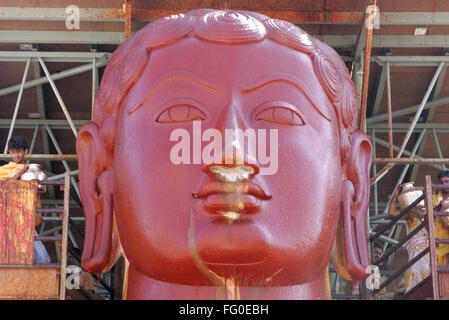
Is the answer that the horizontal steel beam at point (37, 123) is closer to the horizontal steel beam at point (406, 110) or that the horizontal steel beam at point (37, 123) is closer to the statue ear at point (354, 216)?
the horizontal steel beam at point (406, 110)

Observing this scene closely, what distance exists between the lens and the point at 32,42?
8.61 m

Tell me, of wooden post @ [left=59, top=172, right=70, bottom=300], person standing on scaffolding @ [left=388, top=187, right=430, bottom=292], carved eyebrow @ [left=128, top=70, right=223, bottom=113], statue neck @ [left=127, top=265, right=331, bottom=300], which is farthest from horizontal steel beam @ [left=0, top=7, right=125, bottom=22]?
statue neck @ [left=127, top=265, right=331, bottom=300]

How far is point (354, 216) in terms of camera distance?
15.0ft

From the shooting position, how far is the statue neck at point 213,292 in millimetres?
3910

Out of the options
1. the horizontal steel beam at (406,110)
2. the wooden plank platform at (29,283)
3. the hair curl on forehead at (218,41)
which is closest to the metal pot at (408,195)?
the hair curl on forehead at (218,41)

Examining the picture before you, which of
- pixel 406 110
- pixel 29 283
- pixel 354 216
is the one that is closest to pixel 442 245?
pixel 354 216

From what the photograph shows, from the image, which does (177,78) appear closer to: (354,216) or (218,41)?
(218,41)

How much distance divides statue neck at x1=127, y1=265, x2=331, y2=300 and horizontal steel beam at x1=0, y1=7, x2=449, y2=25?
3967 mm

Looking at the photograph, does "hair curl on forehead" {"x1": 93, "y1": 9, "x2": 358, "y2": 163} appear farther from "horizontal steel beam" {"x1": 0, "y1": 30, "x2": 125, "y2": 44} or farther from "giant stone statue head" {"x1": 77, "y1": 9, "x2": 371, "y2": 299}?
"horizontal steel beam" {"x1": 0, "y1": 30, "x2": 125, "y2": 44}

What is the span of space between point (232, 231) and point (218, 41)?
1312 mm

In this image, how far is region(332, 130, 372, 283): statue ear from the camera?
4473mm

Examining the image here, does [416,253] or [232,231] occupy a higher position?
[416,253]
